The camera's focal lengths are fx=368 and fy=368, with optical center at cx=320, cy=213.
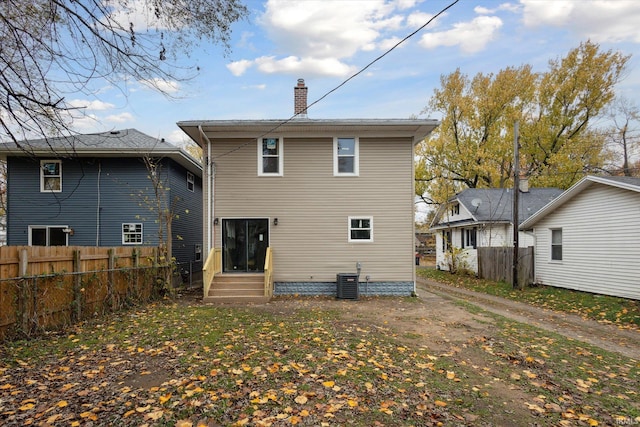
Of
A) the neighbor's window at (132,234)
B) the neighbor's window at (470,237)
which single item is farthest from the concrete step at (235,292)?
the neighbor's window at (470,237)

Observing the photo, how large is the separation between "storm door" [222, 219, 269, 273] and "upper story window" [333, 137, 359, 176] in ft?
9.99

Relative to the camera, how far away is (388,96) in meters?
11.4

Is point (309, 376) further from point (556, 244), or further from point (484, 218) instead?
point (484, 218)

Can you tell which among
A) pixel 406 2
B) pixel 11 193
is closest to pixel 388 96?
pixel 406 2

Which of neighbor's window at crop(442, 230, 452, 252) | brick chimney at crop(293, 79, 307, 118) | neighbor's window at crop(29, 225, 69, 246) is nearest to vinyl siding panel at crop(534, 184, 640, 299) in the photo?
neighbor's window at crop(442, 230, 452, 252)

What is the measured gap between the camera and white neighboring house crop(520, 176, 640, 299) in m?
11.4

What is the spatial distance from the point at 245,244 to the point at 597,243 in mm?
12067

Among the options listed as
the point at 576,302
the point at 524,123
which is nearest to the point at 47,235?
the point at 576,302

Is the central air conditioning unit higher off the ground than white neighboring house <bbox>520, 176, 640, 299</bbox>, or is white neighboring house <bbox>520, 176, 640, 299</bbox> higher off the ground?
white neighboring house <bbox>520, 176, 640, 299</bbox>

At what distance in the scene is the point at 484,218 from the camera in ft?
67.2

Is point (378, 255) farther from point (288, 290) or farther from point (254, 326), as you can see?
point (254, 326)

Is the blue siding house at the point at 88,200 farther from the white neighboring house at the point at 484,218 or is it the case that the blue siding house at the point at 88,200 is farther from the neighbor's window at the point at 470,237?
the neighbor's window at the point at 470,237

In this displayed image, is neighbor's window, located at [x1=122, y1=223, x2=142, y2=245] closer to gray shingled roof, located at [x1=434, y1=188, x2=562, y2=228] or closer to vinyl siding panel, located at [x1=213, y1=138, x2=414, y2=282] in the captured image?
vinyl siding panel, located at [x1=213, y1=138, x2=414, y2=282]

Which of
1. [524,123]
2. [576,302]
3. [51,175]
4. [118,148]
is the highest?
[524,123]
